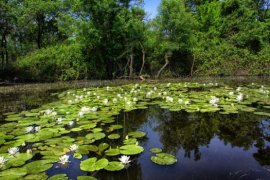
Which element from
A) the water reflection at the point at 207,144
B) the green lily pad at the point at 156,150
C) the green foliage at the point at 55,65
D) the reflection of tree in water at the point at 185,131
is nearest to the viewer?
the water reflection at the point at 207,144

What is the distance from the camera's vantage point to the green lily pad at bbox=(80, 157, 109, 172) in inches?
118

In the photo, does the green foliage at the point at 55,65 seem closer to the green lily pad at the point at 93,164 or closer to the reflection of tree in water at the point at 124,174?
the green lily pad at the point at 93,164

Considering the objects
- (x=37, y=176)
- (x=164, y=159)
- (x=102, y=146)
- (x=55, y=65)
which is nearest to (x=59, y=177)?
(x=37, y=176)

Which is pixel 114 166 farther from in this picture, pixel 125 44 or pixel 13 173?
pixel 125 44

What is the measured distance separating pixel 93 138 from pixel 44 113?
2.21m

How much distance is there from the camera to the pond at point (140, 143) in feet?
9.94

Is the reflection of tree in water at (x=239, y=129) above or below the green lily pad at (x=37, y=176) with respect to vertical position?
above

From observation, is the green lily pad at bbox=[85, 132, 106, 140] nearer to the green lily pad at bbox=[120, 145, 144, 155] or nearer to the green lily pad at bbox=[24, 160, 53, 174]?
the green lily pad at bbox=[120, 145, 144, 155]

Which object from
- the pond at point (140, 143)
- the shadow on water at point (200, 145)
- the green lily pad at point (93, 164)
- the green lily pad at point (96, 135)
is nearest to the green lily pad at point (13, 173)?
the pond at point (140, 143)

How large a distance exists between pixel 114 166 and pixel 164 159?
2.19 ft

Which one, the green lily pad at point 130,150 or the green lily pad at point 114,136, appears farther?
the green lily pad at point 114,136

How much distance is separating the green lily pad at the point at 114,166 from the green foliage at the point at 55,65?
1504 cm

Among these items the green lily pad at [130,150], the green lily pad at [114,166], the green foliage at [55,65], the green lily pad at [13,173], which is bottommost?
the green lily pad at [13,173]

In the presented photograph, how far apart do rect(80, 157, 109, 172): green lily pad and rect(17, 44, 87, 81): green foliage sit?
587 inches
